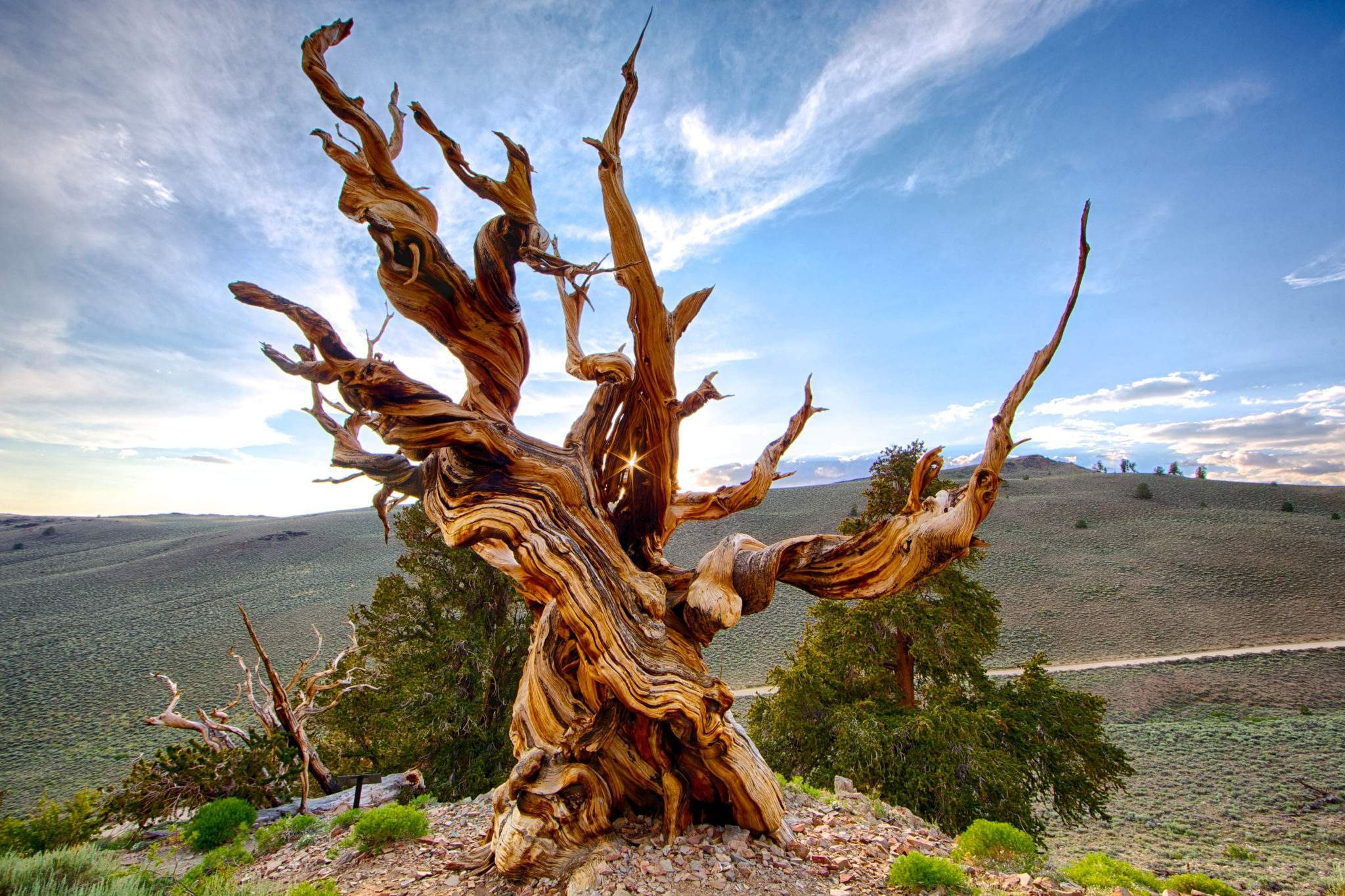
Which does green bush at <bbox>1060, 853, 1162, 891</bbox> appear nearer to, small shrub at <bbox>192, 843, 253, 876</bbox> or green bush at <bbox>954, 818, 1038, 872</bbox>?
green bush at <bbox>954, 818, 1038, 872</bbox>

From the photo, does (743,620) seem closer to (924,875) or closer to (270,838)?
(270,838)

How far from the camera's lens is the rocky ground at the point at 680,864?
143 inches

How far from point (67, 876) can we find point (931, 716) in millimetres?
9611

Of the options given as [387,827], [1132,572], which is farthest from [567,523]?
[1132,572]

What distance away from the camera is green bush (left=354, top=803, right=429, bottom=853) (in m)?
4.66

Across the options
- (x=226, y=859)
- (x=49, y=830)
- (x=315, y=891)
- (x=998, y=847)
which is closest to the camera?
(x=315, y=891)

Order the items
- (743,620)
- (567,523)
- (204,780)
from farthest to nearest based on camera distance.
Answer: (743,620), (204,780), (567,523)

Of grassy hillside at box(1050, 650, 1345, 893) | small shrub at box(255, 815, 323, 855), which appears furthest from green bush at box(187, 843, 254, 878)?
grassy hillside at box(1050, 650, 1345, 893)

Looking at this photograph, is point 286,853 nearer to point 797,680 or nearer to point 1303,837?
point 797,680

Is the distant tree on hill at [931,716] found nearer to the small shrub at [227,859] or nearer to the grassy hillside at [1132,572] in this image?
the small shrub at [227,859]

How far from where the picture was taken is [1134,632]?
88.6ft

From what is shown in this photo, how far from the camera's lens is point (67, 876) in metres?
4.21

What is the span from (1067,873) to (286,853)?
690cm

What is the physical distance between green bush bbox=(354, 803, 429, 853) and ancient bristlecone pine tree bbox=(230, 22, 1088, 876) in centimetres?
114
